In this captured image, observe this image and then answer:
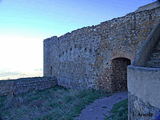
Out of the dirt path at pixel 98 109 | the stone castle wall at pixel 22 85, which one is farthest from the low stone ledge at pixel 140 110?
the stone castle wall at pixel 22 85

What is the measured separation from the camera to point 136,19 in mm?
9672

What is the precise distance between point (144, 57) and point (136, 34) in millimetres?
2693

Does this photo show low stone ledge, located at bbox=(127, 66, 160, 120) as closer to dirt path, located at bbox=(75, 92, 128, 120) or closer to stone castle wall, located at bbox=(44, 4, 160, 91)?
dirt path, located at bbox=(75, 92, 128, 120)

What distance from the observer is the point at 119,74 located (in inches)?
442

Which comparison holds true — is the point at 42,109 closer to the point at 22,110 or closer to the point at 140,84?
the point at 22,110

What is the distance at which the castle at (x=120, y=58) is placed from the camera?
15.6 ft

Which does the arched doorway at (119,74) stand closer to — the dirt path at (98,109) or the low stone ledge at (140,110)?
the dirt path at (98,109)

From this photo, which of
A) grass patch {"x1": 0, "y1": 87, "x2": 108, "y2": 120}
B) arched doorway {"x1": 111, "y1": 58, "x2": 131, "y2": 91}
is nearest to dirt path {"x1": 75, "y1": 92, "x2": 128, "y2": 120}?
grass patch {"x1": 0, "y1": 87, "x2": 108, "y2": 120}

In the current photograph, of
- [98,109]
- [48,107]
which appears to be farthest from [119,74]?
[48,107]

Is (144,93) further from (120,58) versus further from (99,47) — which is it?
(99,47)

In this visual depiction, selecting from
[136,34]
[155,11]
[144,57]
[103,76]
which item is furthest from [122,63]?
[144,57]

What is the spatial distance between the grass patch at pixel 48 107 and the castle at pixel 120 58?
1370mm

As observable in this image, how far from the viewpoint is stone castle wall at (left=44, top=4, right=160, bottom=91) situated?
31.2ft

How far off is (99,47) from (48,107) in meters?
4.24
